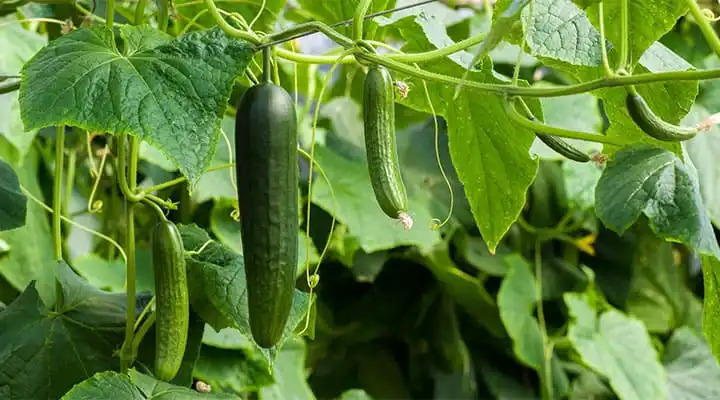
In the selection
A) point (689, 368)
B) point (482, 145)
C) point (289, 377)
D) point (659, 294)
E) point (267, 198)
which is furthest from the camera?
point (659, 294)

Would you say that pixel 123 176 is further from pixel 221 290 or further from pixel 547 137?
pixel 547 137

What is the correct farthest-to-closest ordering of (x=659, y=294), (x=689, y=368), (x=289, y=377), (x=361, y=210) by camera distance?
1. (x=659, y=294)
2. (x=689, y=368)
3. (x=361, y=210)
4. (x=289, y=377)

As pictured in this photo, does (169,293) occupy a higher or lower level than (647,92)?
lower

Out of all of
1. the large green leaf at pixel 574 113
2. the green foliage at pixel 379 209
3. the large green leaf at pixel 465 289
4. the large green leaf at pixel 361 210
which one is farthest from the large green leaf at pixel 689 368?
the large green leaf at pixel 361 210

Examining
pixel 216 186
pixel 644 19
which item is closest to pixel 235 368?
pixel 216 186

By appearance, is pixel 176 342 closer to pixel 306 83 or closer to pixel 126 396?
pixel 126 396

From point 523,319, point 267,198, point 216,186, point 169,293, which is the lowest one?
point 523,319

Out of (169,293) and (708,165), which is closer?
(169,293)
